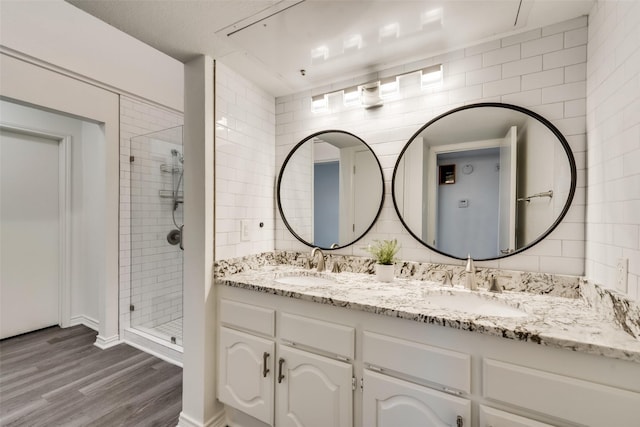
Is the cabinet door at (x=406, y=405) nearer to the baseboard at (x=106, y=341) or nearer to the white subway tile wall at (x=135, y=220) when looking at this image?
the white subway tile wall at (x=135, y=220)

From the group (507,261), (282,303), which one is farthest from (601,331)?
(282,303)

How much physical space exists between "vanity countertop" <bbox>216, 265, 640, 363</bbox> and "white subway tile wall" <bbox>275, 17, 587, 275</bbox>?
0.23 metres

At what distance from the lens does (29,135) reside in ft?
9.30

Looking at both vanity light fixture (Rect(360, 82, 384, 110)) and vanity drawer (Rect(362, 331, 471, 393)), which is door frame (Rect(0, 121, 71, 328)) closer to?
vanity light fixture (Rect(360, 82, 384, 110))

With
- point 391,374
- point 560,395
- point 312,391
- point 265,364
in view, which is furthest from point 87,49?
point 560,395

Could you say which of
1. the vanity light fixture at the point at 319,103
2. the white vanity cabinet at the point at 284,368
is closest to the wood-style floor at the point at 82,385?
the white vanity cabinet at the point at 284,368

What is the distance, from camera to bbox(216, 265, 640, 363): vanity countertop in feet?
2.77

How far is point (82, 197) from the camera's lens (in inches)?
118

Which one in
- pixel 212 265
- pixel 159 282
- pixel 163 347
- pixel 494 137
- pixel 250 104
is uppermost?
pixel 250 104

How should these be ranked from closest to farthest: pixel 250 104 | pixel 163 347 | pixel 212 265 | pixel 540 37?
pixel 540 37
pixel 212 265
pixel 250 104
pixel 163 347

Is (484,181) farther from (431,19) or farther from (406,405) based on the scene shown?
(406,405)

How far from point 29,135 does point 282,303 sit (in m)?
3.38

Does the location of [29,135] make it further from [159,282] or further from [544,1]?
[544,1]

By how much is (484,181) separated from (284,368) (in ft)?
4.69
